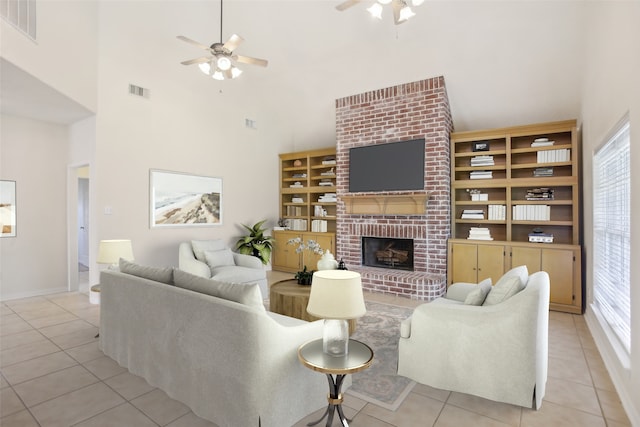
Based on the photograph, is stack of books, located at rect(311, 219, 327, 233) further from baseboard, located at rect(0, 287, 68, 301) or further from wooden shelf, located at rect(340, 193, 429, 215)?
baseboard, located at rect(0, 287, 68, 301)

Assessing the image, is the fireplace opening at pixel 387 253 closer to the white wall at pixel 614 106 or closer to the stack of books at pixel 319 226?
the stack of books at pixel 319 226

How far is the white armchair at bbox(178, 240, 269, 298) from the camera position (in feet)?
15.7

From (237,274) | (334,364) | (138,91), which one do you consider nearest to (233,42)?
(138,91)

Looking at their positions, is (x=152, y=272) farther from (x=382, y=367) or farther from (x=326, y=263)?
(x=382, y=367)

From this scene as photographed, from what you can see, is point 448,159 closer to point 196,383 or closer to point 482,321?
point 482,321

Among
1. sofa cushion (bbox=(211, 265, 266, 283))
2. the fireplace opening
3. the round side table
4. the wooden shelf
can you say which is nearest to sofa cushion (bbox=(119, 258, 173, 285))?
the round side table

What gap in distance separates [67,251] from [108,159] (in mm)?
1862

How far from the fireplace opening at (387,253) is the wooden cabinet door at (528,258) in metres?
1.51

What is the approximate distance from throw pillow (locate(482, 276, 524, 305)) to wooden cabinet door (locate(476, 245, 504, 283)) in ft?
8.55

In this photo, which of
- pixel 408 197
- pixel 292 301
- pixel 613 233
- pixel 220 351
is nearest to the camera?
pixel 220 351

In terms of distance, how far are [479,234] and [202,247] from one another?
437cm

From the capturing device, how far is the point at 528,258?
472cm

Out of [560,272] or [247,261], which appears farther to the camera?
[247,261]

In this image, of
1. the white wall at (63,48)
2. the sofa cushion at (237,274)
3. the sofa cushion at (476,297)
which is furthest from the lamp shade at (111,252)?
the sofa cushion at (476,297)
